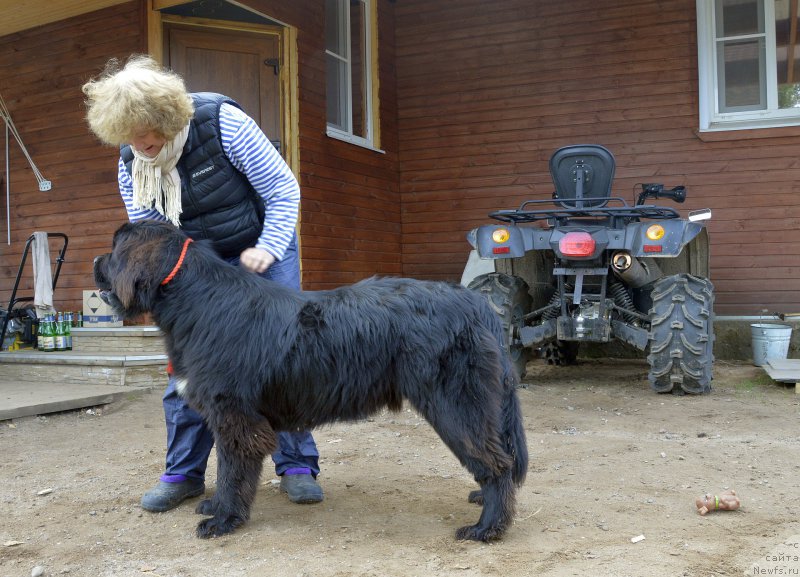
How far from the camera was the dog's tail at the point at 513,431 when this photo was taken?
268cm

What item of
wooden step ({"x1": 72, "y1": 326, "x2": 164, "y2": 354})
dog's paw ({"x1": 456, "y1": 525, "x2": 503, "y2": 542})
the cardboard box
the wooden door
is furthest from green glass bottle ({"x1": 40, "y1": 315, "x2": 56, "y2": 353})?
dog's paw ({"x1": 456, "y1": 525, "x2": 503, "y2": 542})

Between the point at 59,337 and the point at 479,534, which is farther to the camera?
the point at 59,337

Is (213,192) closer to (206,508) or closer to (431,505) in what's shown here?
(206,508)

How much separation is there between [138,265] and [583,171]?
418 cm

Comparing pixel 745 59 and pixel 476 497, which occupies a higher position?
pixel 745 59

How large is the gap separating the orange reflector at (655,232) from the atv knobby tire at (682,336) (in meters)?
0.44

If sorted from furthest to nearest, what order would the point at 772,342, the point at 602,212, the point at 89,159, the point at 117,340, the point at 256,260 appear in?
1. the point at 89,159
2. the point at 772,342
3. the point at 117,340
4. the point at 602,212
5. the point at 256,260

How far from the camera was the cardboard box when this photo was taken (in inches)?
263

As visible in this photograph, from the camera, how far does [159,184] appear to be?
9.66 feet

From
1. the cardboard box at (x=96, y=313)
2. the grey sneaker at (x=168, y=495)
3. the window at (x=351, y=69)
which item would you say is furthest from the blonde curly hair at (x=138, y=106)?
the window at (x=351, y=69)

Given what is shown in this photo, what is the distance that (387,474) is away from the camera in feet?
11.8

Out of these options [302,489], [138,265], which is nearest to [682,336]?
[302,489]

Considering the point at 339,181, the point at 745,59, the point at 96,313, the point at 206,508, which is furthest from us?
the point at 339,181

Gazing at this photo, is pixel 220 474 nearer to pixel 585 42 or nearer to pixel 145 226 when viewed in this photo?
pixel 145 226
